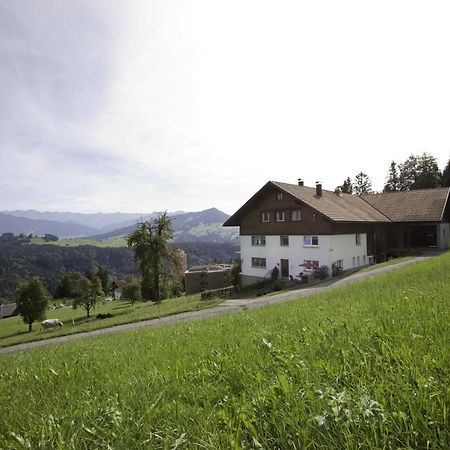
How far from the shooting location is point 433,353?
313 centimetres

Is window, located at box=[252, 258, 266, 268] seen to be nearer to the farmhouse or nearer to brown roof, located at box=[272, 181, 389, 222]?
the farmhouse

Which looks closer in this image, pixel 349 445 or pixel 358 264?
pixel 349 445

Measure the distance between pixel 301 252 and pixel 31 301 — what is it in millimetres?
43965

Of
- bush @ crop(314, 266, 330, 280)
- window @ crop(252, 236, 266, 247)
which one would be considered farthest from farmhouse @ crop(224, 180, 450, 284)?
bush @ crop(314, 266, 330, 280)

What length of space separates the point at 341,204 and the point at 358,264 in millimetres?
7072

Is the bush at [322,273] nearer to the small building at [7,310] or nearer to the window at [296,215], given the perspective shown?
the window at [296,215]

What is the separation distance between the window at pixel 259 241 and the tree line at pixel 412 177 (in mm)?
42875

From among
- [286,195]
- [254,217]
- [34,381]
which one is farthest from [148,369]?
[254,217]

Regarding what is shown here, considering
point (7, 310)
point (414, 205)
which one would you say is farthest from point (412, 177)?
point (7, 310)

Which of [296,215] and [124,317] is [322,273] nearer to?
[296,215]

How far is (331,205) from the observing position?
35.5m

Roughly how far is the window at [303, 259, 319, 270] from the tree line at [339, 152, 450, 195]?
4298 centimetres

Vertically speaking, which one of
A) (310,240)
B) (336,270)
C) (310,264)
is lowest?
(336,270)

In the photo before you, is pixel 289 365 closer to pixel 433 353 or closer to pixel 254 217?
pixel 433 353
